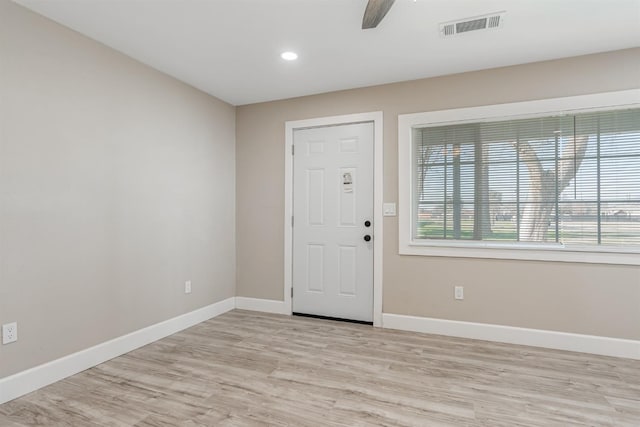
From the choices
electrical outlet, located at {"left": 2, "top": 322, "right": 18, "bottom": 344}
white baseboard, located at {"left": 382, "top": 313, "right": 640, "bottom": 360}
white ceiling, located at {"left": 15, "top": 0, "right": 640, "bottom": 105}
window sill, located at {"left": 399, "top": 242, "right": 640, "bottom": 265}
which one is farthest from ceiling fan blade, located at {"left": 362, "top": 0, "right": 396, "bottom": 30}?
electrical outlet, located at {"left": 2, "top": 322, "right": 18, "bottom": 344}

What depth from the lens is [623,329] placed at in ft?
9.36

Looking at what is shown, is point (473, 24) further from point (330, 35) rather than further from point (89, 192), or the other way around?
point (89, 192)

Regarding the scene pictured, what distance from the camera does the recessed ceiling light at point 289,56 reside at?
9.58ft

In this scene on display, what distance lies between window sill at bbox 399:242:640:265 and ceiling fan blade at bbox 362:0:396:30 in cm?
215

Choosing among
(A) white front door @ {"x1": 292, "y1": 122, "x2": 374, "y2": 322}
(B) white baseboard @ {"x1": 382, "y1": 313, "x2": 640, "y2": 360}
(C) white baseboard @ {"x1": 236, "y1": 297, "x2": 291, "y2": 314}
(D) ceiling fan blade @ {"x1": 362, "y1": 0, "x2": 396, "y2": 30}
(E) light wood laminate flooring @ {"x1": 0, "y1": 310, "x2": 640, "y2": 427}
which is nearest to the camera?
(D) ceiling fan blade @ {"x1": 362, "y1": 0, "x2": 396, "y2": 30}

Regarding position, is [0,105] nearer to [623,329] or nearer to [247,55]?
[247,55]

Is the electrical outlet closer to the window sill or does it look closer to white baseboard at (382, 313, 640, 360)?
white baseboard at (382, 313, 640, 360)

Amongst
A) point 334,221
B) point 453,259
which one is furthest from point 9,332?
point 453,259

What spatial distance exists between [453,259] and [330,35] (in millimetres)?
2324

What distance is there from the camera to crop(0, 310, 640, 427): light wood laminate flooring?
2006mm

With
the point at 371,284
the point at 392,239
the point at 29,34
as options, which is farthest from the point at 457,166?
the point at 29,34

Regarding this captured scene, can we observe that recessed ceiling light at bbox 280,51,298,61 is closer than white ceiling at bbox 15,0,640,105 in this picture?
No

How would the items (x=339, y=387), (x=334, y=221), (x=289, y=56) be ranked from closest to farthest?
(x=339, y=387) → (x=289, y=56) → (x=334, y=221)

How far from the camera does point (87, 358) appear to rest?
2.61m
